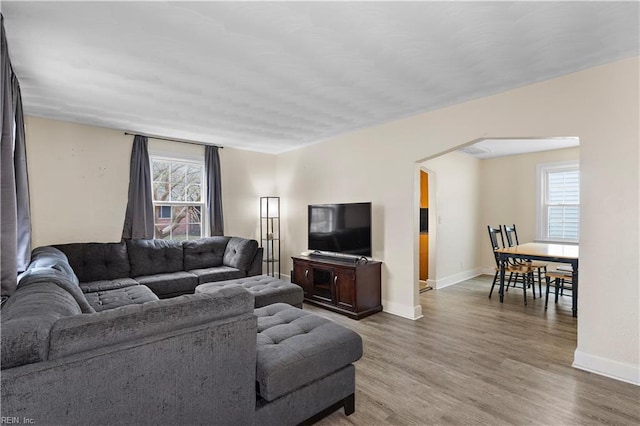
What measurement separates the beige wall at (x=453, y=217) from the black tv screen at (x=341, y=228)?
5.80 ft

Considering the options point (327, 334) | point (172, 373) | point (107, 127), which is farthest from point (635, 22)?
point (107, 127)

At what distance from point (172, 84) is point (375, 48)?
1837mm

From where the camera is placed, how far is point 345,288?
3969 mm

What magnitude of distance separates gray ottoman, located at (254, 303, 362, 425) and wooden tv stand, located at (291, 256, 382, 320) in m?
1.66

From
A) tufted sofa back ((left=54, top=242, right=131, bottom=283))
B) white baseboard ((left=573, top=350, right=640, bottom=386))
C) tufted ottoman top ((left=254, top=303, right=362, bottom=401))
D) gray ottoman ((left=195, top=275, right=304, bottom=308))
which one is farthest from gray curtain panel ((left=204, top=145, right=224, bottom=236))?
white baseboard ((left=573, top=350, right=640, bottom=386))

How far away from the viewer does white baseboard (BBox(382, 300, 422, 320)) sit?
384cm

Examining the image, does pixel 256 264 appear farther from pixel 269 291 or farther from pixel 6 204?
pixel 6 204

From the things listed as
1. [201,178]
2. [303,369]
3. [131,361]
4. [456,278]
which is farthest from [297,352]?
[456,278]

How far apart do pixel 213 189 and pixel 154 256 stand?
1405 mm

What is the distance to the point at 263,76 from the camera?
267 centimetres

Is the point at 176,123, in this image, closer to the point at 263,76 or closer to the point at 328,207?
the point at 263,76

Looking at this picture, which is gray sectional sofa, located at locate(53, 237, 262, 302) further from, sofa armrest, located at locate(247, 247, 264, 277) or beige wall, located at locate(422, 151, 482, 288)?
beige wall, located at locate(422, 151, 482, 288)

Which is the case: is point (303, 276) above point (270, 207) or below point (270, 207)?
below

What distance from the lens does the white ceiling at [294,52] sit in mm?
1812
